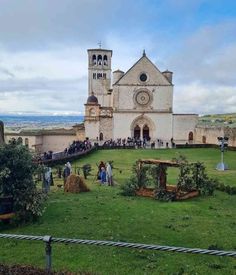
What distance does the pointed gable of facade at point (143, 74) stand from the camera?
6044 cm

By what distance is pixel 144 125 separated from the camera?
61.3m

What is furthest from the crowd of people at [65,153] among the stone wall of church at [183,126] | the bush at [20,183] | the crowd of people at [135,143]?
the stone wall of church at [183,126]

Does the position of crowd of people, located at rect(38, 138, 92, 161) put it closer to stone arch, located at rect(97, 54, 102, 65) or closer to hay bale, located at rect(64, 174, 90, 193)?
hay bale, located at rect(64, 174, 90, 193)

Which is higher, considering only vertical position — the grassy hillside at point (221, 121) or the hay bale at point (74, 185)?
the grassy hillside at point (221, 121)

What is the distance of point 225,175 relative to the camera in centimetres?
2761

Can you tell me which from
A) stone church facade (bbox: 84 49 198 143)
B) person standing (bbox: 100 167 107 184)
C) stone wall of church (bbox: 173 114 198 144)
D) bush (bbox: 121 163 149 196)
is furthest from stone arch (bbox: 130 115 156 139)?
bush (bbox: 121 163 149 196)

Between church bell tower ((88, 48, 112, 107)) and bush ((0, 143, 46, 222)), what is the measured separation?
2350 inches

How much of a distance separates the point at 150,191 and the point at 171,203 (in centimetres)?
216

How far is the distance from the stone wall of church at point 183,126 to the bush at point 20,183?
159 ft

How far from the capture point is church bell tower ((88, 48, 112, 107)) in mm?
73438

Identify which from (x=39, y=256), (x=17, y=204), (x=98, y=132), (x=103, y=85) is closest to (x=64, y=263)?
(x=39, y=256)

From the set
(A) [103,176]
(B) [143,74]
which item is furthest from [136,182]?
(B) [143,74]

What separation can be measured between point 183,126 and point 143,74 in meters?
9.31

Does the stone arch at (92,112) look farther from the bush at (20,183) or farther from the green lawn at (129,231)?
the bush at (20,183)
